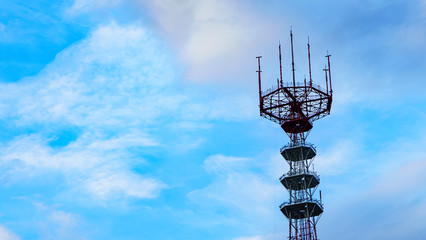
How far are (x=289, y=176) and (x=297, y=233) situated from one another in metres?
11.5

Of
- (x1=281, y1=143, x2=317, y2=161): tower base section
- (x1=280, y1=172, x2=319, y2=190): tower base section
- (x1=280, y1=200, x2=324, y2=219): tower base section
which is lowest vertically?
(x1=280, y1=200, x2=324, y2=219): tower base section

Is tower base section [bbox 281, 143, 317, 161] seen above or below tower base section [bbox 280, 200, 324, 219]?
above

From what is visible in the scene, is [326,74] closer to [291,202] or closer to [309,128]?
[309,128]

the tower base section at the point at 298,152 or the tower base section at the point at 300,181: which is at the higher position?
the tower base section at the point at 298,152

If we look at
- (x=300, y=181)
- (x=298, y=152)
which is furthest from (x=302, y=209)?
(x=298, y=152)

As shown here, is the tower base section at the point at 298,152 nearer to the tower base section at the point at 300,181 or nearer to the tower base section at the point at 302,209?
the tower base section at the point at 300,181

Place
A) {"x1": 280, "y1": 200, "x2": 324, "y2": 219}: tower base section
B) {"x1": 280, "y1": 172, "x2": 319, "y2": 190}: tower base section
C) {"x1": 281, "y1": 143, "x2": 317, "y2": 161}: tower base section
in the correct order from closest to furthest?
{"x1": 280, "y1": 200, "x2": 324, "y2": 219}: tower base section
{"x1": 280, "y1": 172, "x2": 319, "y2": 190}: tower base section
{"x1": 281, "y1": 143, "x2": 317, "y2": 161}: tower base section

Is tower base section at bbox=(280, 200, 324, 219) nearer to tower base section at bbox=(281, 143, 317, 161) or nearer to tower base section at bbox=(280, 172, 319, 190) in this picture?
tower base section at bbox=(280, 172, 319, 190)

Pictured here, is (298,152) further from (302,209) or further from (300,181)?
(302,209)

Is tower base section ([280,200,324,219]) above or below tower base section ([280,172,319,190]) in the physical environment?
below

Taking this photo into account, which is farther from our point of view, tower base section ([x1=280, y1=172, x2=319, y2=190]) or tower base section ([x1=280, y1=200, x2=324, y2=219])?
tower base section ([x1=280, y1=172, x2=319, y2=190])

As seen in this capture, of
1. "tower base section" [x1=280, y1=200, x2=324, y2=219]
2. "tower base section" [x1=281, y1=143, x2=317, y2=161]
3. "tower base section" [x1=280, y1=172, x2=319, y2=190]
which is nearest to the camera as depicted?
"tower base section" [x1=280, y1=200, x2=324, y2=219]

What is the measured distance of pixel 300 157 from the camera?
608 feet

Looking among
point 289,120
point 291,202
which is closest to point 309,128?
point 289,120
